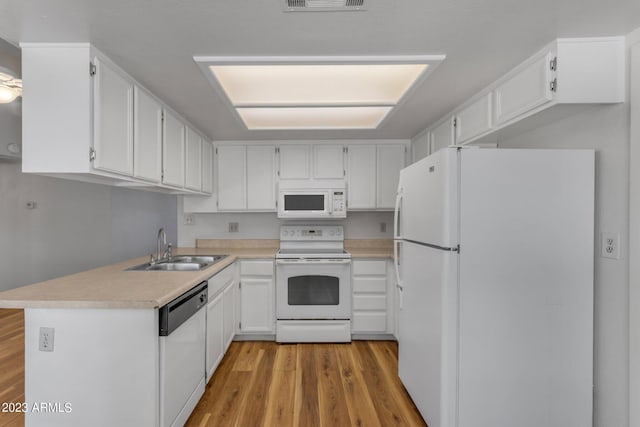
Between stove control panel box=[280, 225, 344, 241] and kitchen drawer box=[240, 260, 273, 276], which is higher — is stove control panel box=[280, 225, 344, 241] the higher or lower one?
the higher one

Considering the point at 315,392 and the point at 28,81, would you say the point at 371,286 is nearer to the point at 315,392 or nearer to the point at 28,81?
the point at 315,392

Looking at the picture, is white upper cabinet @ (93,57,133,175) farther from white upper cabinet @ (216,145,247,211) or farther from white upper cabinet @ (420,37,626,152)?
white upper cabinet @ (420,37,626,152)

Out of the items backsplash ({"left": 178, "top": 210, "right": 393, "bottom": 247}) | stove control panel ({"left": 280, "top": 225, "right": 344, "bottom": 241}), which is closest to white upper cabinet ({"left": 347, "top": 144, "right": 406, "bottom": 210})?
backsplash ({"left": 178, "top": 210, "right": 393, "bottom": 247})

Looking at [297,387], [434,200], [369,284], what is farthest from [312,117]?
[297,387]

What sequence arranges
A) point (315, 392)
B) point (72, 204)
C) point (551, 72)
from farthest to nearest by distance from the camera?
point (72, 204), point (315, 392), point (551, 72)

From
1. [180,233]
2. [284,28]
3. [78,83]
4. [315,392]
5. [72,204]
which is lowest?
[315,392]

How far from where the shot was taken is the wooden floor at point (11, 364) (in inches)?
78.1

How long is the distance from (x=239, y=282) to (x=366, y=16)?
265 centimetres

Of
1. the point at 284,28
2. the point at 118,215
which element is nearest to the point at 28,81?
the point at 284,28

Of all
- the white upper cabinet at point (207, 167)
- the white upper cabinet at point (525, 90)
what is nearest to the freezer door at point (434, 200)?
the white upper cabinet at point (525, 90)

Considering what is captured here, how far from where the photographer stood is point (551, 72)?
62.9 inches

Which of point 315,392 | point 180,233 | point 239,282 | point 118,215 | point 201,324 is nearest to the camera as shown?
point 201,324

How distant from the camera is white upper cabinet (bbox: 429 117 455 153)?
260 centimetres

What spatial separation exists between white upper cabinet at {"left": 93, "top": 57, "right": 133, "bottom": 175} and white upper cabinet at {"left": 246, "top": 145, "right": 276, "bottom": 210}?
166cm
